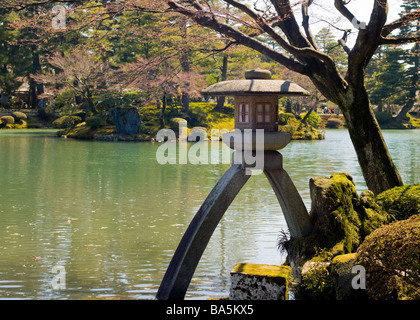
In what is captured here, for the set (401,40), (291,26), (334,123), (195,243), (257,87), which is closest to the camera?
(195,243)

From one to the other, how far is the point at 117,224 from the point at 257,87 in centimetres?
488

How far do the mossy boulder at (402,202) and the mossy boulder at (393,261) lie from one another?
1561 millimetres

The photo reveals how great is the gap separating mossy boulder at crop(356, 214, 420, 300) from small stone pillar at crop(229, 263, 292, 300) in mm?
715

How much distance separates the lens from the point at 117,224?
968cm

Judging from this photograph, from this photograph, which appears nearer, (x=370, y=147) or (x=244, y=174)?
(x=244, y=174)

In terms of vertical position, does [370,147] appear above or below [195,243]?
above

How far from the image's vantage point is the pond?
6555mm

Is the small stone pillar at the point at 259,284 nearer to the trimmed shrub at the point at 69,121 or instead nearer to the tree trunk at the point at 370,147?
the tree trunk at the point at 370,147

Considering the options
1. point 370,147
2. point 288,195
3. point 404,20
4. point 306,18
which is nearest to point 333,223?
point 288,195

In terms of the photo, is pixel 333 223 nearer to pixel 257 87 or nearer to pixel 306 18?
pixel 257 87

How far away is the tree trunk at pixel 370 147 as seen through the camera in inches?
316

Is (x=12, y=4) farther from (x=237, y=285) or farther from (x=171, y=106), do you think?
(x=171, y=106)

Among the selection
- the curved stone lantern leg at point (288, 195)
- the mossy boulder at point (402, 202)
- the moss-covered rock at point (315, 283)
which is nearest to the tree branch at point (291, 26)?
the mossy boulder at point (402, 202)
